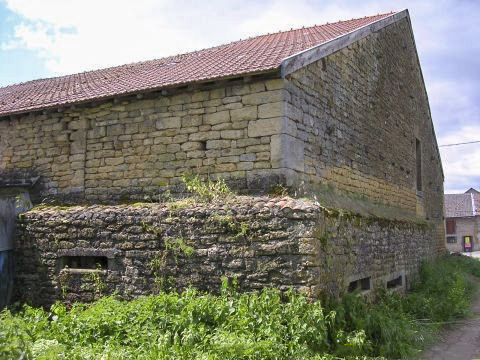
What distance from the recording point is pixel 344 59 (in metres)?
9.40

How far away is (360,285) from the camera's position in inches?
A: 325

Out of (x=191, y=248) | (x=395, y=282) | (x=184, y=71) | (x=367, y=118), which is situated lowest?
(x=395, y=282)

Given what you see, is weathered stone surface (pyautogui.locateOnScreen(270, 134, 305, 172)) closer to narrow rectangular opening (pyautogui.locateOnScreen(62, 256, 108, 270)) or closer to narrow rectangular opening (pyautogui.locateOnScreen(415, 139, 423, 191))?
narrow rectangular opening (pyautogui.locateOnScreen(62, 256, 108, 270))

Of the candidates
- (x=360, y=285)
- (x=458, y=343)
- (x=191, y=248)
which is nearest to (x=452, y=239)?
(x=458, y=343)

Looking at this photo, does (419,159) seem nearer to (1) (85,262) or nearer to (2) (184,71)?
(2) (184,71)

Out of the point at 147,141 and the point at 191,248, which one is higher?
the point at 147,141

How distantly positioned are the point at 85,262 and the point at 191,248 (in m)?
2.20

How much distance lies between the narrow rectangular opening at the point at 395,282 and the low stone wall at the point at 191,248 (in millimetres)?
1313

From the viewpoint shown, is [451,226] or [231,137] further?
[451,226]

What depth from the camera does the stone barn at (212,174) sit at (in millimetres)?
6773

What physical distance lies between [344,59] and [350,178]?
7.73ft

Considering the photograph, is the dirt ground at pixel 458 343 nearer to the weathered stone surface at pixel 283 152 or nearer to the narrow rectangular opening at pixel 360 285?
the narrow rectangular opening at pixel 360 285

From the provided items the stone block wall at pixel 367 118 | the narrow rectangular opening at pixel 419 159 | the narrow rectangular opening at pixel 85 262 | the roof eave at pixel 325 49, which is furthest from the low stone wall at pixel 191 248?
the narrow rectangular opening at pixel 419 159

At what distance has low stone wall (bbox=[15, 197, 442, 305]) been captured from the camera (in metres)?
6.42
